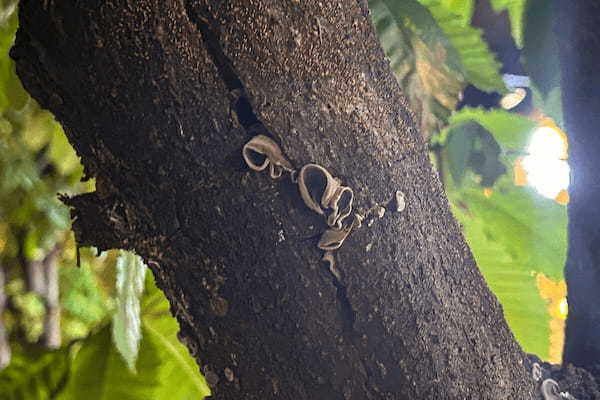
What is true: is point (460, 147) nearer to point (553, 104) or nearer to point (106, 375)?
point (553, 104)

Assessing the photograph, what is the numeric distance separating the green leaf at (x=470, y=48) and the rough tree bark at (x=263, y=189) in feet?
1.11

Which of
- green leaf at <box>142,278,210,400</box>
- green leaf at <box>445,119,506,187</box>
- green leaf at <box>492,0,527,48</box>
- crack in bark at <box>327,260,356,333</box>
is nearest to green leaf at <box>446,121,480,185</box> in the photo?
green leaf at <box>445,119,506,187</box>

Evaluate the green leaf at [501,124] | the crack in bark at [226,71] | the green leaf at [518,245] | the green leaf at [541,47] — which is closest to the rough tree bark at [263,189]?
the crack in bark at [226,71]

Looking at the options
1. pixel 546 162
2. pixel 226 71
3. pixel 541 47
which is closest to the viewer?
pixel 226 71

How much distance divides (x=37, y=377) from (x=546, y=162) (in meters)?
0.62

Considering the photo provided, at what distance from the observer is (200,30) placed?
221 millimetres

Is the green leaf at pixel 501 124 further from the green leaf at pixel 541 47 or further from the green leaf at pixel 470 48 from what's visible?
the green leaf at pixel 541 47

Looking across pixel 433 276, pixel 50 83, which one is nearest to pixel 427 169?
pixel 433 276

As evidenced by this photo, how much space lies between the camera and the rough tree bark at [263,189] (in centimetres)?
22

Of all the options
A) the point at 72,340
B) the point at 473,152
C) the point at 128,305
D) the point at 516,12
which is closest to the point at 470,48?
the point at 516,12

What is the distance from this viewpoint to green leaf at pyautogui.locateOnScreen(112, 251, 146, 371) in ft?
1.89

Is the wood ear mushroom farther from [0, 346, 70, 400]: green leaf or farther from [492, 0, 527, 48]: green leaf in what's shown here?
[0, 346, 70, 400]: green leaf

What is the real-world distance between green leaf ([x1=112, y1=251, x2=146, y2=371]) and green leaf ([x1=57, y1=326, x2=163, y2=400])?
8cm

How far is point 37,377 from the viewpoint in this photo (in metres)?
0.70
